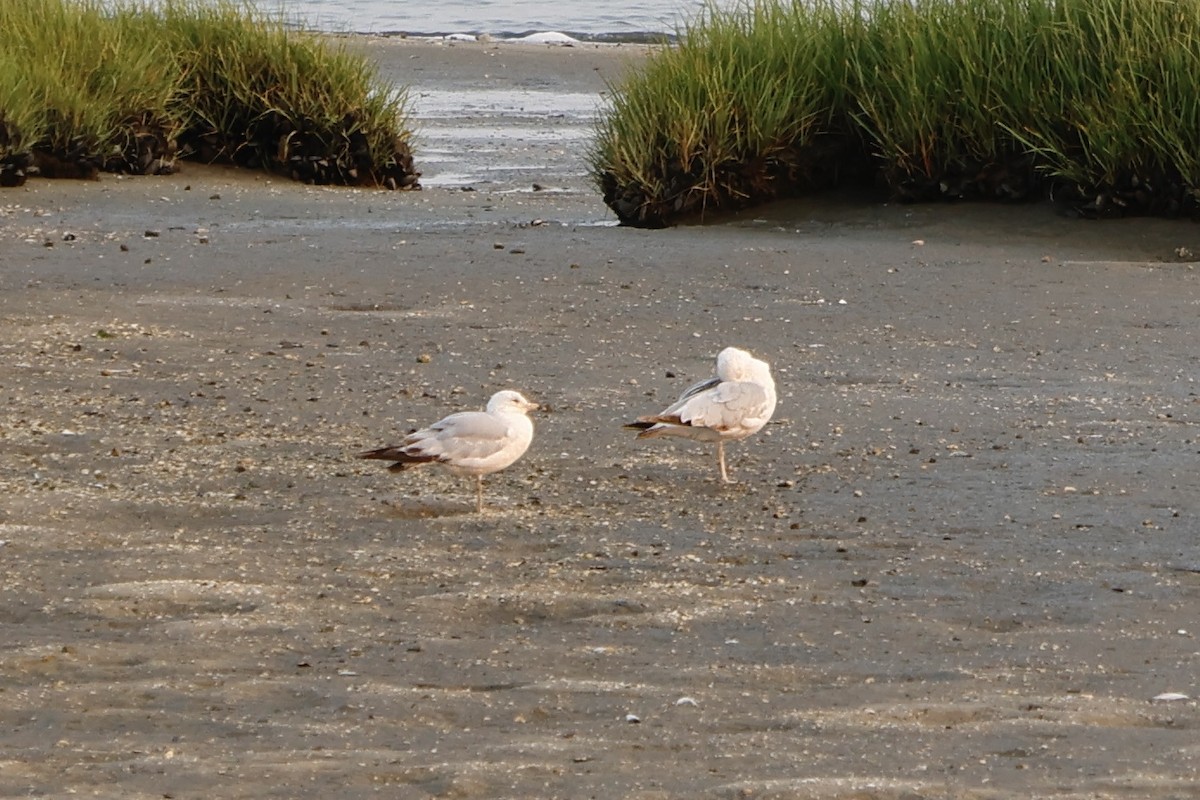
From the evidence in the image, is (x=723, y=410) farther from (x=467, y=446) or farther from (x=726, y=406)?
(x=467, y=446)

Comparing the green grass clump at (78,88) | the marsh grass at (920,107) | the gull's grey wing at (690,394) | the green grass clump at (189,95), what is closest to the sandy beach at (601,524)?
the gull's grey wing at (690,394)

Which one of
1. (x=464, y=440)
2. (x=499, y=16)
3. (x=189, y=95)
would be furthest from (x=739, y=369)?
(x=499, y=16)

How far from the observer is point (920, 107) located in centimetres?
1239

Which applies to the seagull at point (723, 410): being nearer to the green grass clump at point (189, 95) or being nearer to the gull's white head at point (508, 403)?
the gull's white head at point (508, 403)

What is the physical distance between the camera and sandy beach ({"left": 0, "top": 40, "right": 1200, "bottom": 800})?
401cm

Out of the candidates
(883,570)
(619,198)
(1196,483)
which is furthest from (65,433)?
(619,198)

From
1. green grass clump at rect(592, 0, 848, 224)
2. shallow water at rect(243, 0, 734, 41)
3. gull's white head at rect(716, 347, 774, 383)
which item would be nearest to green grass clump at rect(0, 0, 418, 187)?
green grass clump at rect(592, 0, 848, 224)

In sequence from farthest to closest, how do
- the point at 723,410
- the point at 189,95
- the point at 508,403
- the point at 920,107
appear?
the point at 189,95
the point at 920,107
the point at 723,410
the point at 508,403

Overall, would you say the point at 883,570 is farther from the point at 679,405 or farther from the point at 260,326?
the point at 260,326

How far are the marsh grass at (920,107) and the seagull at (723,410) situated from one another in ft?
19.2

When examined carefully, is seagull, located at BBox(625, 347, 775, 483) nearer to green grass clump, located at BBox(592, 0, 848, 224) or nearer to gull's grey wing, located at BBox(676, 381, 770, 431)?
gull's grey wing, located at BBox(676, 381, 770, 431)

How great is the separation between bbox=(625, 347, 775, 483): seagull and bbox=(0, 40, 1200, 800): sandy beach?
19cm

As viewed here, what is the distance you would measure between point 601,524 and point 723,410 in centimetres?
72

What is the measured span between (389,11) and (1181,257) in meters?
35.8
